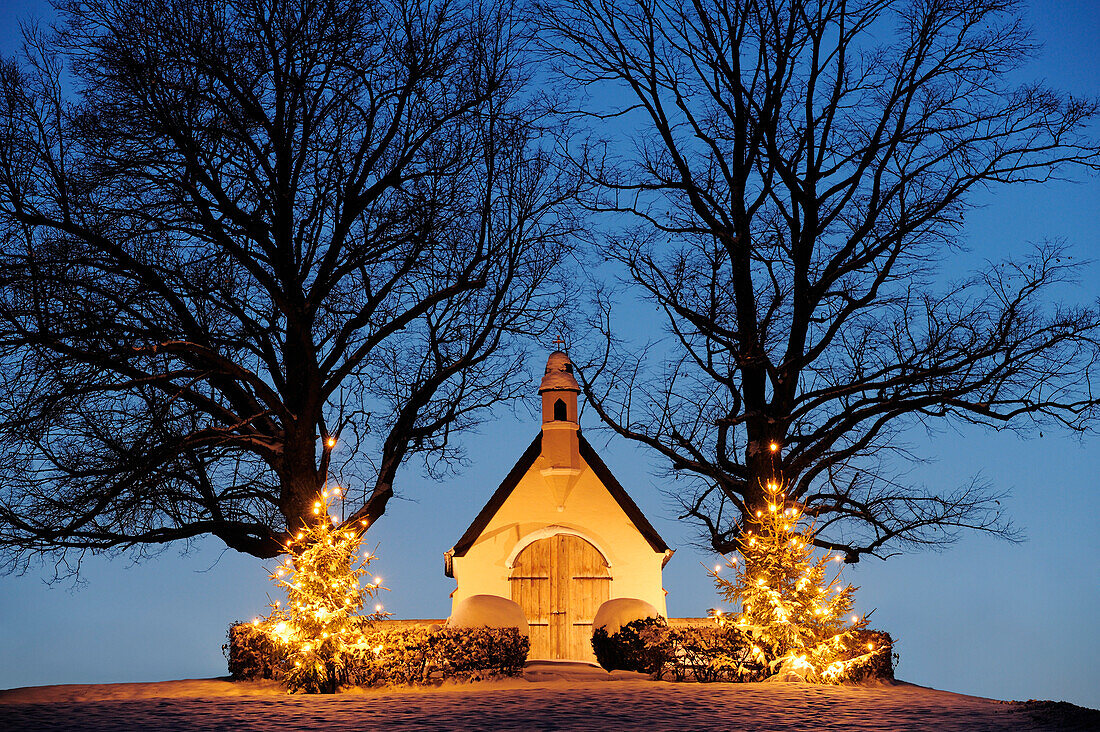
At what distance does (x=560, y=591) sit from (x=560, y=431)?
355 centimetres

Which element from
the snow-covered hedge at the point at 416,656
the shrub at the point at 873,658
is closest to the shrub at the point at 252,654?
the snow-covered hedge at the point at 416,656

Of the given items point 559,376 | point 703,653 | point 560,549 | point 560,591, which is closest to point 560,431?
point 559,376

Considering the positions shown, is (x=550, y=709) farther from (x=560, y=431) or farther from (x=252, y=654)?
(x=560, y=431)

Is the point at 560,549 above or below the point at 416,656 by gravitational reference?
above

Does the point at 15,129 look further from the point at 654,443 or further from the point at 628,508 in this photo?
the point at 628,508

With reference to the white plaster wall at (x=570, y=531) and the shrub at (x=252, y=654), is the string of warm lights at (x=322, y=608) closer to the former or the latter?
the shrub at (x=252, y=654)

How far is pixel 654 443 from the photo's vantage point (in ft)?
71.4

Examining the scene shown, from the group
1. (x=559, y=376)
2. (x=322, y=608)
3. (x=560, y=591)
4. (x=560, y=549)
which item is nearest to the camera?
(x=322, y=608)

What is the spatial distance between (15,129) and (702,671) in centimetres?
1467

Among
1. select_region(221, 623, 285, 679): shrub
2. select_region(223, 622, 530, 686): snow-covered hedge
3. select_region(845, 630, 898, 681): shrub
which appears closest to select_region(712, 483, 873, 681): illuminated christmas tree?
select_region(845, 630, 898, 681): shrub

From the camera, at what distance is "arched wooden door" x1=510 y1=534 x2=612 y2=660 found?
24.0 metres

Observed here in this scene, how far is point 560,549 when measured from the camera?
2438 centimetres

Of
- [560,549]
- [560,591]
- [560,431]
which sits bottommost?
[560,591]

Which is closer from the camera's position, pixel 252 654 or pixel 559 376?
pixel 252 654
